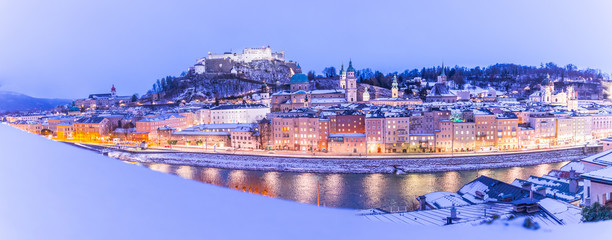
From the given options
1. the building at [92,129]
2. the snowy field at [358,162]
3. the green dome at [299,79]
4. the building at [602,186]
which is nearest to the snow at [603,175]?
the building at [602,186]

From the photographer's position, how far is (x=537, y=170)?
11641 mm

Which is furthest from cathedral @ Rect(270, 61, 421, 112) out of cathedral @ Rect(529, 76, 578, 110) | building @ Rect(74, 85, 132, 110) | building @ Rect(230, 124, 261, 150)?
building @ Rect(74, 85, 132, 110)

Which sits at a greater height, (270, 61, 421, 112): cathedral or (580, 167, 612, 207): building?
(270, 61, 421, 112): cathedral

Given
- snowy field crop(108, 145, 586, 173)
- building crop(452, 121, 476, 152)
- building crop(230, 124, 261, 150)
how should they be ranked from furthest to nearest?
1. building crop(230, 124, 261, 150)
2. building crop(452, 121, 476, 152)
3. snowy field crop(108, 145, 586, 173)

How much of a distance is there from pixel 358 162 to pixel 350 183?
7.64ft

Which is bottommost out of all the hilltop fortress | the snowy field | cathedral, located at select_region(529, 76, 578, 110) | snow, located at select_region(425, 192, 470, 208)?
the snowy field

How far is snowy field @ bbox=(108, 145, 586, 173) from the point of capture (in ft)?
38.8

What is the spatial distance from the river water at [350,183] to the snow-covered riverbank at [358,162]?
329 millimetres

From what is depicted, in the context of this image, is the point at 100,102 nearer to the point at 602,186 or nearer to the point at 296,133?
the point at 296,133

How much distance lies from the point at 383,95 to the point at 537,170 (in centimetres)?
1641

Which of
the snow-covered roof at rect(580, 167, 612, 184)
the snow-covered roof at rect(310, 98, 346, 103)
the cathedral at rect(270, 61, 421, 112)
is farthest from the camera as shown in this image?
the snow-covered roof at rect(310, 98, 346, 103)

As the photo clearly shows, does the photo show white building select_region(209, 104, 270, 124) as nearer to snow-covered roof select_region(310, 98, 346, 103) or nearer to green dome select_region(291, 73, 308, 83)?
snow-covered roof select_region(310, 98, 346, 103)

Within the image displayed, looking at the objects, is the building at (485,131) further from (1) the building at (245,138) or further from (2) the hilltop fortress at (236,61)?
(2) the hilltop fortress at (236,61)

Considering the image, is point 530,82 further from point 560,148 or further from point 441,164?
point 441,164
